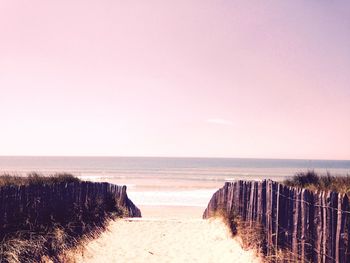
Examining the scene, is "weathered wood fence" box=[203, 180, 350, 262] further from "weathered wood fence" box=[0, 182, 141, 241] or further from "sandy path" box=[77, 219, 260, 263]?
"weathered wood fence" box=[0, 182, 141, 241]

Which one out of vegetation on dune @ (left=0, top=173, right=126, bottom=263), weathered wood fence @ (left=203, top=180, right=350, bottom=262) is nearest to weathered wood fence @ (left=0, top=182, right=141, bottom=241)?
vegetation on dune @ (left=0, top=173, right=126, bottom=263)

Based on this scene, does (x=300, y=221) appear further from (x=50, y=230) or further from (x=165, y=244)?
(x=50, y=230)

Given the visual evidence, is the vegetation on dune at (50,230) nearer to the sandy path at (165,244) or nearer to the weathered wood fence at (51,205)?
the weathered wood fence at (51,205)

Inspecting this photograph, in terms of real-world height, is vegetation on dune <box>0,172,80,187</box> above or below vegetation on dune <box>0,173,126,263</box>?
above

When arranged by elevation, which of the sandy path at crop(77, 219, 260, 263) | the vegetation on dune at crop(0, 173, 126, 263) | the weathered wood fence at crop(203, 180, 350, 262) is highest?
the weathered wood fence at crop(203, 180, 350, 262)

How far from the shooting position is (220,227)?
10.8 metres

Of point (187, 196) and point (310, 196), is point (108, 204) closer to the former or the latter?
point (310, 196)

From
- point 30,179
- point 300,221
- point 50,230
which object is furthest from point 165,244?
point 30,179

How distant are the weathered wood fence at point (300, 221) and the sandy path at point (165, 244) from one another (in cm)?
79

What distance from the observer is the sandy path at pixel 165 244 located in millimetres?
8391

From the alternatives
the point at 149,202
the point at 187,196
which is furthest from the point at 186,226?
the point at 187,196

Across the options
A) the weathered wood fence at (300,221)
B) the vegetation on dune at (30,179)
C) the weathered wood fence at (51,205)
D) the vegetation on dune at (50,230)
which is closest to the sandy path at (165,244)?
the vegetation on dune at (50,230)

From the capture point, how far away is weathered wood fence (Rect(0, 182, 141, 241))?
773 cm

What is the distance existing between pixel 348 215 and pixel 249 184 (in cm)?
443
